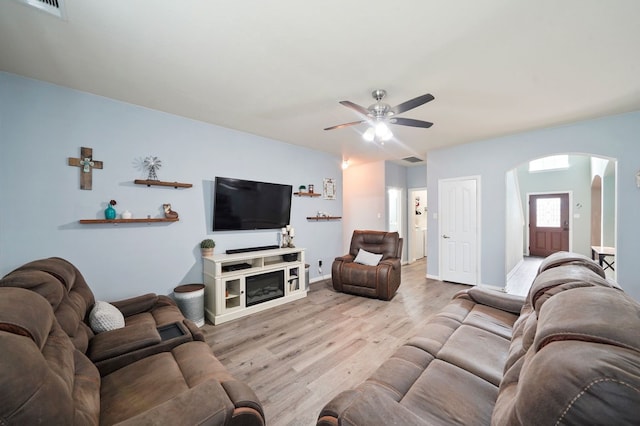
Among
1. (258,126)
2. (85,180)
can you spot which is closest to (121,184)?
(85,180)

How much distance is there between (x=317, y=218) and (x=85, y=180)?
3.39m

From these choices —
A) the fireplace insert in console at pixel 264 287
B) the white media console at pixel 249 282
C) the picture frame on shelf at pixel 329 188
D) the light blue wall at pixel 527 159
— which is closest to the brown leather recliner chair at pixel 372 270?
the white media console at pixel 249 282

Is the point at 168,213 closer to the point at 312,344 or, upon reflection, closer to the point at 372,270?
the point at 312,344

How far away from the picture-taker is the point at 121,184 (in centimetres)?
286

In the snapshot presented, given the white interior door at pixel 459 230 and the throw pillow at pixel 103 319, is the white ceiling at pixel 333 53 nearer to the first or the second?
the white interior door at pixel 459 230

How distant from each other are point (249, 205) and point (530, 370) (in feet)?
11.8

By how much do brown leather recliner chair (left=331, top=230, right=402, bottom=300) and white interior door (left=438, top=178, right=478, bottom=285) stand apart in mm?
1298

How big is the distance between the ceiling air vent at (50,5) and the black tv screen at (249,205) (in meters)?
1.99

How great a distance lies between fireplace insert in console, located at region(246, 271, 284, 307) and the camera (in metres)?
3.43

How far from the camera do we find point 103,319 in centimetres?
182

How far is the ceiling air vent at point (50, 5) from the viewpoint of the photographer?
154 cm

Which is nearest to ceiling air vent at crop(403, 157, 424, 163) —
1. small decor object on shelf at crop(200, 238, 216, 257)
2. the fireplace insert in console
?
the fireplace insert in console

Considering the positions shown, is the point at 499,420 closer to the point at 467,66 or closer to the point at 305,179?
the point at 467,66

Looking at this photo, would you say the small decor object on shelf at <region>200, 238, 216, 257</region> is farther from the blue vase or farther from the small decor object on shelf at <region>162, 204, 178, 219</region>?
the blue vase
